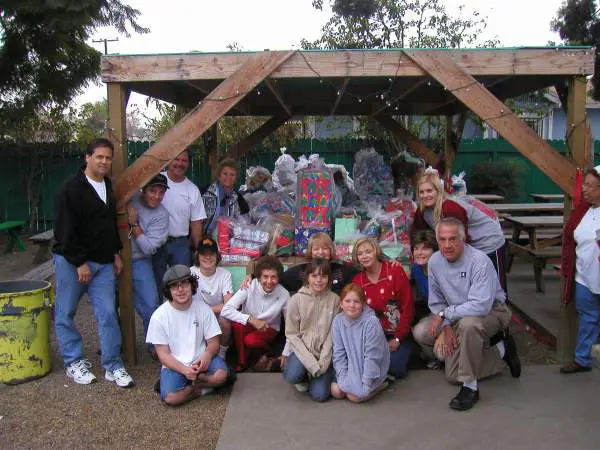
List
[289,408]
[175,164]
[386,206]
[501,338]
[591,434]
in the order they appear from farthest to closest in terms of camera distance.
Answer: [386,206] < [175,164] < [501,338] < [289,408] < [591,434]

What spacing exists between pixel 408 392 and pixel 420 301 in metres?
1.29

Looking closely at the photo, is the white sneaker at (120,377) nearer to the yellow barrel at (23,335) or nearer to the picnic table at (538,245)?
the yellow barrel at (23,335)

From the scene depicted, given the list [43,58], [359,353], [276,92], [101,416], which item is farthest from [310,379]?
[43,58]

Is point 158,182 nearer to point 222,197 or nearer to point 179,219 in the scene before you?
point 179,219

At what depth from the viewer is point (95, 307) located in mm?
4520

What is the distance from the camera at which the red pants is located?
15.4ft

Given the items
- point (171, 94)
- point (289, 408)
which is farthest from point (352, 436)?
point (171, 94)

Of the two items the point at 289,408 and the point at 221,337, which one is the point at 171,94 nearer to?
the point at 221,337

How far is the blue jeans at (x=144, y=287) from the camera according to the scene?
491 centimetres

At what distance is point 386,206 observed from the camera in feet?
21.8

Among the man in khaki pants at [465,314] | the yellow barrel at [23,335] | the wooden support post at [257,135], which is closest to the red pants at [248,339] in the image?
the man in khaki pants at [465,314]

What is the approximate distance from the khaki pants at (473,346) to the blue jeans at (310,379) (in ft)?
2.86

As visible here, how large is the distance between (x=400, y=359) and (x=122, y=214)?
8.07 feet

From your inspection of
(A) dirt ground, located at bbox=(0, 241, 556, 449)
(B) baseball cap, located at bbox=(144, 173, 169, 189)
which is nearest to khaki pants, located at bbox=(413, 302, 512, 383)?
(A) dirt ground, located at bbox=(0, 241, 556, 449)
